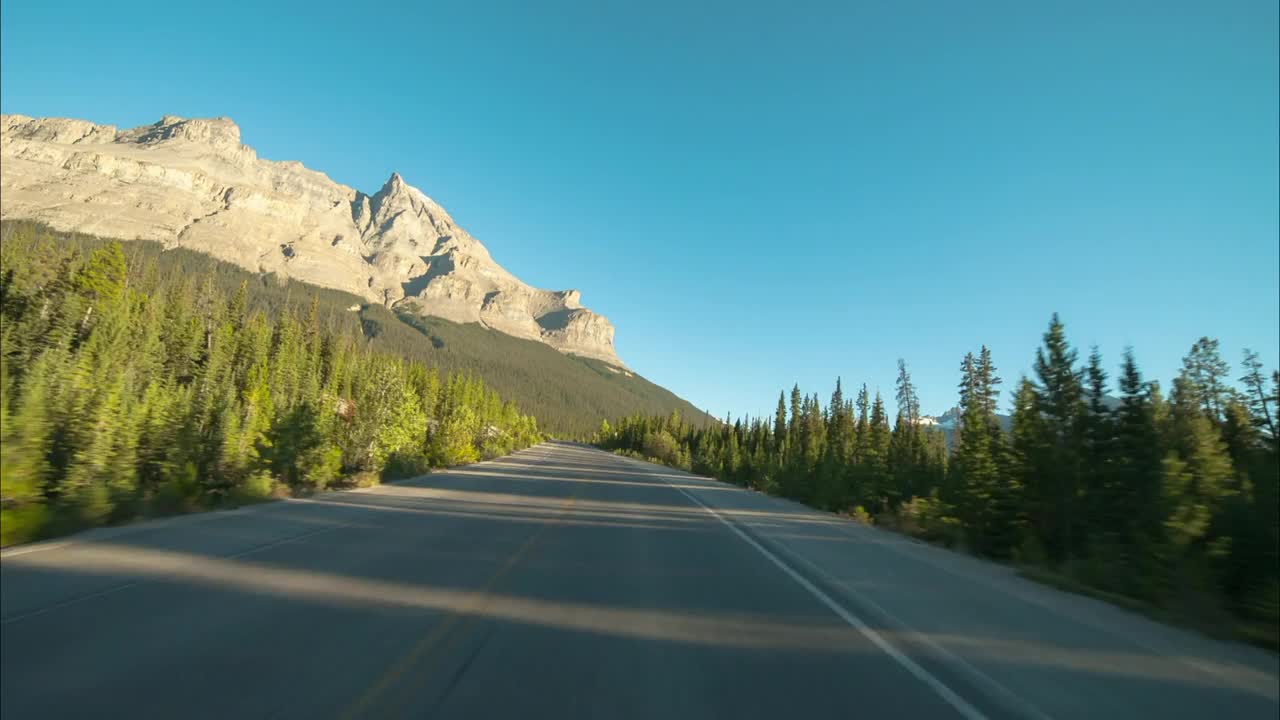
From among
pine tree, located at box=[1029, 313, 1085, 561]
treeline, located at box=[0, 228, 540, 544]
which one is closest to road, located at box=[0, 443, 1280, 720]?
treeline, located at box=[0, 228, 540, 544]

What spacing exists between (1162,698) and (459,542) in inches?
387

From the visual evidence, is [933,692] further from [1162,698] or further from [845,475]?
Answer: [845,475]

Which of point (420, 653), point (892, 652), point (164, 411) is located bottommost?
point (420, 653)

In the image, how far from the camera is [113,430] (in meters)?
13.9

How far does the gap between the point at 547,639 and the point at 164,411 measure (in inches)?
835

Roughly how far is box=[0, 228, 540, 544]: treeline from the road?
2.35 metres

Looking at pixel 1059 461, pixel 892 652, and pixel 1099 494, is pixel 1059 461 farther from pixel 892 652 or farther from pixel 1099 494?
pixel 892 652

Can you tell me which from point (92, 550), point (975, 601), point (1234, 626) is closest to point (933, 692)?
point (975, 601)

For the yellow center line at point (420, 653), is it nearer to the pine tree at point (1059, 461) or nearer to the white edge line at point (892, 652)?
the white edge line at point (892, 652)

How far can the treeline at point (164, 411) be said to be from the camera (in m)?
11.2

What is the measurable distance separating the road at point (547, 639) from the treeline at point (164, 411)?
2345mm

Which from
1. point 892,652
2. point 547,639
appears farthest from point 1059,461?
point 547,639

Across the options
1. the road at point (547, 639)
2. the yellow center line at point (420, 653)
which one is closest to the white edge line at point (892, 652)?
the road at point (547, 639)

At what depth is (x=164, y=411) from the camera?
2002 cm
